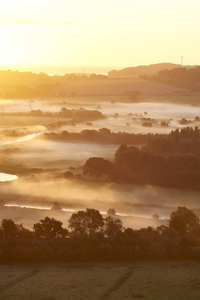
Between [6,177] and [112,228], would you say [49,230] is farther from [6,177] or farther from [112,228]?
[6,177]

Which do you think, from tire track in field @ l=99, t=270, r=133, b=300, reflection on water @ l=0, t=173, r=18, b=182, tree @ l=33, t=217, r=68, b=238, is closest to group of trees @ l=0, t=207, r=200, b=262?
tree @ l=33, t=217, r=68, b=238

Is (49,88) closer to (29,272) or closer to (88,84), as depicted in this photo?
(88,84)

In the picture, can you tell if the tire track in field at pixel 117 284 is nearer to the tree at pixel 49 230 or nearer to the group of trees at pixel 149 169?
the tree at pixel 49 230

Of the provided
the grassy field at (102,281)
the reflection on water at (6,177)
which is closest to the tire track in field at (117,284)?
the grassy field at (102,281)

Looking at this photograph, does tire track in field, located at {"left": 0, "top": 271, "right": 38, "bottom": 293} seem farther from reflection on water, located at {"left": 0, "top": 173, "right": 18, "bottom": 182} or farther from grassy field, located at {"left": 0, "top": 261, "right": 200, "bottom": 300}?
reflection on water, located at {"left": 0, "top": 173, "right": 18, "bottom": 182}

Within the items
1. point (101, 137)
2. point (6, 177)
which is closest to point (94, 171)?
point (6, 177)

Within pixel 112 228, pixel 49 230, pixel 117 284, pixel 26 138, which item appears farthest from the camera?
pixel 26 138
